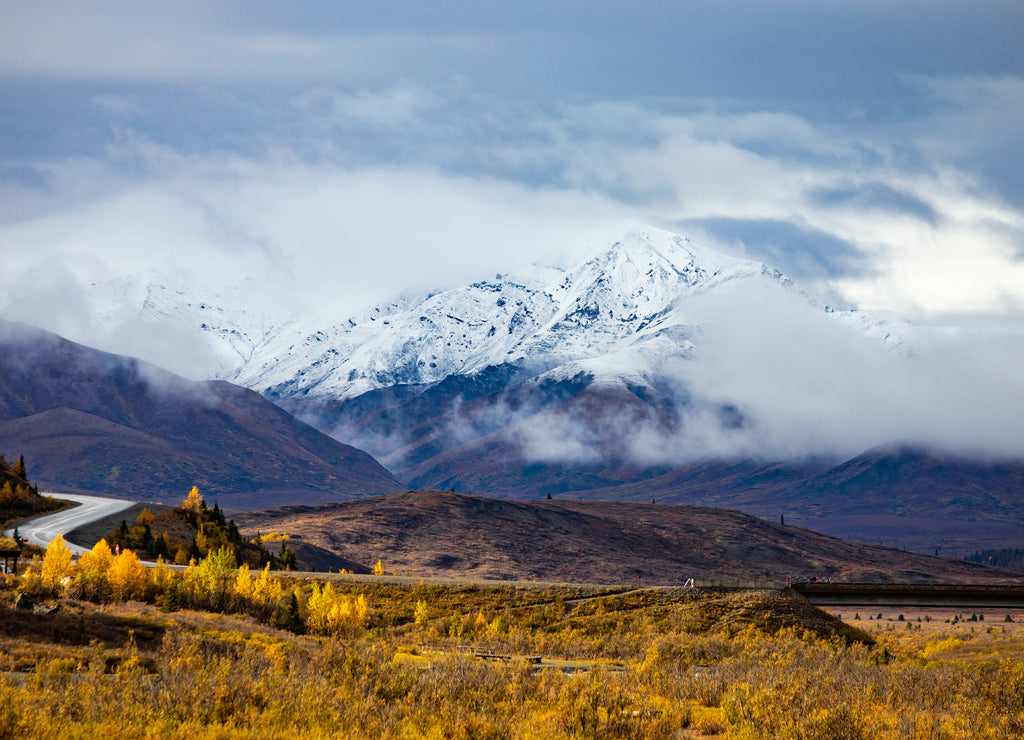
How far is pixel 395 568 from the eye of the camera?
13600 cm

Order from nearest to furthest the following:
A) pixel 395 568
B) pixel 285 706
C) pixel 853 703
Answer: pixel 285 706
pixel 853 703
pixel 395 568

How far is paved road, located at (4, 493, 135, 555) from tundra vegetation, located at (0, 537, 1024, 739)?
32.2 meters

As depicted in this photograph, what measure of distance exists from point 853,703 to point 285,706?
1078 centimetres

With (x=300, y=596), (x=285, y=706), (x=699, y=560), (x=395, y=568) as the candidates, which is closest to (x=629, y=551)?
(x=699, y=560)

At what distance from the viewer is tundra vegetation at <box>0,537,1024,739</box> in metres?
16.7

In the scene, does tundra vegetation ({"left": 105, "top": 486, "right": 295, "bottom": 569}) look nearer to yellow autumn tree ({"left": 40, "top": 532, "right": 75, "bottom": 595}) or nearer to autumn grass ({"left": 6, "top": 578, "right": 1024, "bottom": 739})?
yellow autumn tree ({"left": 40, "top": 532, "right": 75, "bottom": 595})

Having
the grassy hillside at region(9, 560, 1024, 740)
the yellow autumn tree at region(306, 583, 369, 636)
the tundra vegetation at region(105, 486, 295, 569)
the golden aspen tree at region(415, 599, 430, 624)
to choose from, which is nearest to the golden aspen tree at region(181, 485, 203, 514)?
the tundra vegetation at region(105, 486, 295, 569)

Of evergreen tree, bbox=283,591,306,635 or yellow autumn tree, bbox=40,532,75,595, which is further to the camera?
yellow autumn tree, bbox=40,532,75,595

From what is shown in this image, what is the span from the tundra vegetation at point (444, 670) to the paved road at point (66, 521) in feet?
106

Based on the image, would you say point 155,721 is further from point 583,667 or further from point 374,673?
point 583,667

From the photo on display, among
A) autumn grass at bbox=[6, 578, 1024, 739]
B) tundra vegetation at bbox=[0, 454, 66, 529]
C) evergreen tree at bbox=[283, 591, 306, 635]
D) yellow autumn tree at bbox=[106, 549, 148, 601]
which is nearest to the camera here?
autumn grass at bbox=[6, 578, 1024, 739]

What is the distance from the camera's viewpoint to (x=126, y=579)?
123ft

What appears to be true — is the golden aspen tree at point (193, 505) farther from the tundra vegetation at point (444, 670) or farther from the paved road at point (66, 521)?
the tundra vegetation at point (444, 670)

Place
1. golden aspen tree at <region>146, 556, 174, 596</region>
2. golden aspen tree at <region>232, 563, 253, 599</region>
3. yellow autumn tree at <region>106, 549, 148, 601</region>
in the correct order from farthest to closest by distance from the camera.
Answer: golden aspen tree at <region>146, 556, 174, 596</region> → golden aspen tree at <region>232, 563, 253, 599</region> → yellow autumn tree at <region>106, 549, 148, 601</region>
